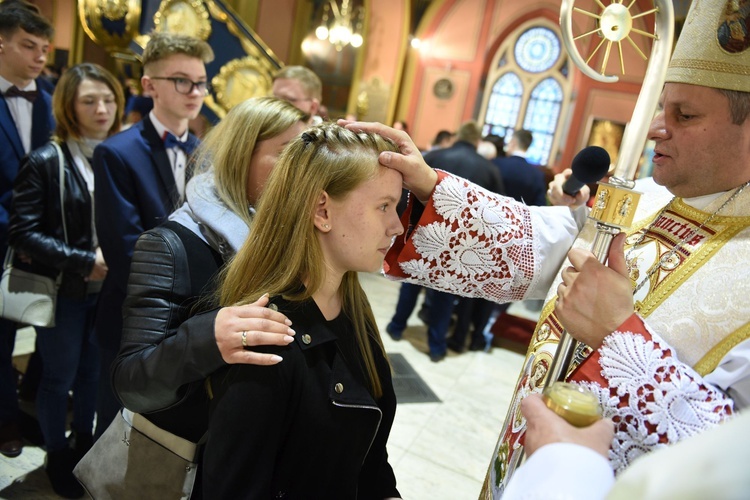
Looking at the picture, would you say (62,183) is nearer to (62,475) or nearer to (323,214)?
(62,475)

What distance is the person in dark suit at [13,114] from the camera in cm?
253

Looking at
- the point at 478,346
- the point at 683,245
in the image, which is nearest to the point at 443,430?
the point at 478,346

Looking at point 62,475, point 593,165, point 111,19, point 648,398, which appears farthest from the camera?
point 111,19

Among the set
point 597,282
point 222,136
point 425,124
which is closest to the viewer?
point 597,282

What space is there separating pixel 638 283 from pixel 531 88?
13.1 m

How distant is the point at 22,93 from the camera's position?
9.04 feet

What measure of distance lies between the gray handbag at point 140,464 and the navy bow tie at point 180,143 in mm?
1249

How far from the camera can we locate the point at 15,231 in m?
2.32

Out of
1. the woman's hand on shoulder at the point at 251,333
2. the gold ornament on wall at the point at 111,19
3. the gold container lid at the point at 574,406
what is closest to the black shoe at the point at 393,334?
the gold ornament on wall at the point at 111,19

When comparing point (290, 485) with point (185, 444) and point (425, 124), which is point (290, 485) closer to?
point (185, 444)

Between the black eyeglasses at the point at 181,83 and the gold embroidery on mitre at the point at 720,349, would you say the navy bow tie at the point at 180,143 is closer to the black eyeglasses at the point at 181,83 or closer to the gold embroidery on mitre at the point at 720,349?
the black eyeglasses at the point at 181,83

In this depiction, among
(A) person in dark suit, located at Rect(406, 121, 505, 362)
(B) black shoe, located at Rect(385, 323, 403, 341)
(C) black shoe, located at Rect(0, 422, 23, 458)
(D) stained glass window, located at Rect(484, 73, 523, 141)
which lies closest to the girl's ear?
(C) black shoe, located at Rect(0, 422, 23, 458)

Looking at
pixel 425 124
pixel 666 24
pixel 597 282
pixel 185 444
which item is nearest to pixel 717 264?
pixel 597 282

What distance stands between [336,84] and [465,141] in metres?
9.89
